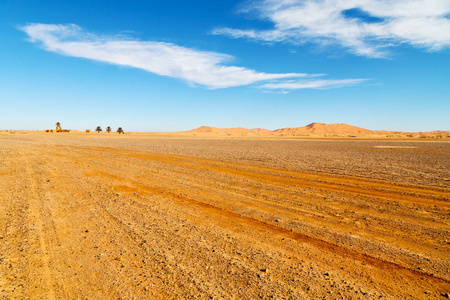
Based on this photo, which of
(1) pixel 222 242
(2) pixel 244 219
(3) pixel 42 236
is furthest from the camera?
(2) pixel 244 219

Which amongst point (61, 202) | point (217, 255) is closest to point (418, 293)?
point (217, 255)

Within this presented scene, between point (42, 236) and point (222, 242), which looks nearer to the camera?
point (222, 242)

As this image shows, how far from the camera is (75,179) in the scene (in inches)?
455

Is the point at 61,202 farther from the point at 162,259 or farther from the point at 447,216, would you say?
the point at 447,216

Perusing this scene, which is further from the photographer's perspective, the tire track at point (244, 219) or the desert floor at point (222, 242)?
the tire track at point (244, 219)

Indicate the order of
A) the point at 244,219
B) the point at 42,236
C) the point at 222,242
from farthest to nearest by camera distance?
the point at 244,219 < the point at 42,236 < the point at 222,242

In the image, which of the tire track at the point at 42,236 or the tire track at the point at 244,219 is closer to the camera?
the tire track at the point at 42,236

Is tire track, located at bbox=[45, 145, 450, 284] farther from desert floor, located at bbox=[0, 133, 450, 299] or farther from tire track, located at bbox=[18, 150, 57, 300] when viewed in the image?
tire track, located at bbox=[18, 150, 57, 300]

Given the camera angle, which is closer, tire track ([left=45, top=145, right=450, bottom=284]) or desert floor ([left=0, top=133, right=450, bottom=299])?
desert floor ([left=0, top=133, right=450, bottom=299])

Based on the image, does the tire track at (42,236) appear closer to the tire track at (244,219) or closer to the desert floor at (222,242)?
the desert floor at (222,242)

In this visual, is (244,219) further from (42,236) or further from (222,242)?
(42,236)

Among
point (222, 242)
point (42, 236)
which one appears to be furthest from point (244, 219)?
point (42, 236)

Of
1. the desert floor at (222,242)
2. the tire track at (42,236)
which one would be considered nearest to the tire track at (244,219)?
the desert floor at (222,242)

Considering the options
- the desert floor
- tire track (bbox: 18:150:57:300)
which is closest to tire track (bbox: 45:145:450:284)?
the desert floor
